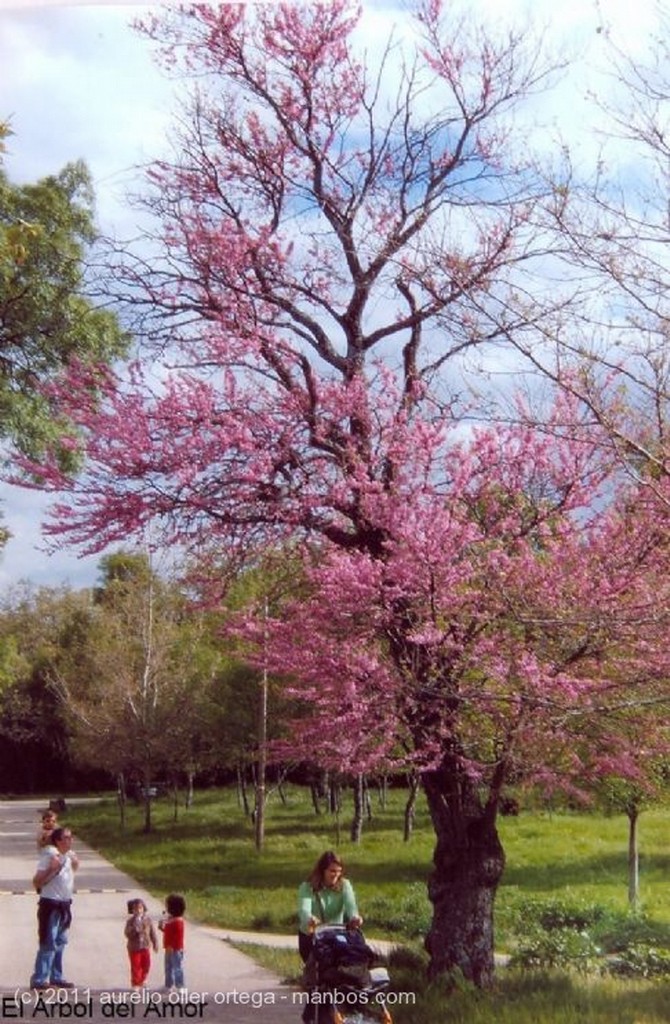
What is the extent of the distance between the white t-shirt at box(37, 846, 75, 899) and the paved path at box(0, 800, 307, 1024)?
36 mm

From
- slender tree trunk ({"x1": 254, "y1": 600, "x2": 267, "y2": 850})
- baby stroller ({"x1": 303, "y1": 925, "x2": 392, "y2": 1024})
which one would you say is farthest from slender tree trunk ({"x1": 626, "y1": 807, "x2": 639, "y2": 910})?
baby stroller ({"x1": 303, "y1": 925, "x2": 392, "y2": 1024})

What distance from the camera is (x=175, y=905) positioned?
4023mm

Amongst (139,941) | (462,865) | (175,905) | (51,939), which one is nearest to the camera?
(51,939)

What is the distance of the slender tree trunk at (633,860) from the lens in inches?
216

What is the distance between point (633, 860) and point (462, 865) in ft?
4.42

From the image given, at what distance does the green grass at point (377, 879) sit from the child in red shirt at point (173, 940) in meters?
0.06

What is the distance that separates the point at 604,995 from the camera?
385cm

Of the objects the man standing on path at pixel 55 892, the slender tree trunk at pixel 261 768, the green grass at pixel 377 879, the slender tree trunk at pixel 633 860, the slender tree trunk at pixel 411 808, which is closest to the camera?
the man standing on path at pixel 55 892

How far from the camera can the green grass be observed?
3.86 meters

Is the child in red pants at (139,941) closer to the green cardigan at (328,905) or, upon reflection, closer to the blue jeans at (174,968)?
the blue jeans at (174,968)

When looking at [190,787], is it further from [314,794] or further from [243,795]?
[314,794]

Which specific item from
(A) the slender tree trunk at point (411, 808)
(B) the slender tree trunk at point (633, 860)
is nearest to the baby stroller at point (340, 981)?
(A) the slender tree trunk at point (411, 808)

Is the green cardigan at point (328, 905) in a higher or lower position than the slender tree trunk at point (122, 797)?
lower

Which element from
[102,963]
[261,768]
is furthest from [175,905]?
[261,768]
